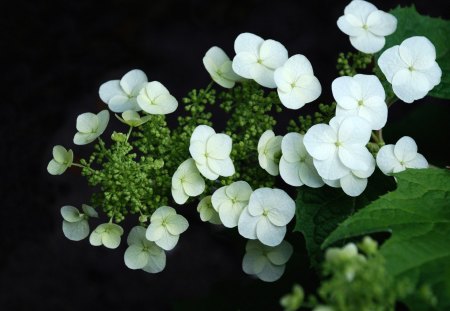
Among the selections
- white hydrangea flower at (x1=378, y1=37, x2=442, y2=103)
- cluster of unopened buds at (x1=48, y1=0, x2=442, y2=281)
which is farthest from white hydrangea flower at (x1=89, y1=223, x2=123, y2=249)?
white hydrangea flower at (x1=378, y1=37, x2=442, y2=103)

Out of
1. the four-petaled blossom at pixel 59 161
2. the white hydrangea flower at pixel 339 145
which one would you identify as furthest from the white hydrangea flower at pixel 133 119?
the white hydrangea flower at pixel 339 145

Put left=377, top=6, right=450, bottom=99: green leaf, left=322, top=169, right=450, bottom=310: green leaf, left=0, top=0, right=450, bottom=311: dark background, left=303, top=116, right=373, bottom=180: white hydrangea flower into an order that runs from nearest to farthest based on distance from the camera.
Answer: left=322, top=169, right=450, bottom=310: green leaf → left=303, top=116, right=373, bottom=180: white hydrangea flower → left=377, top=6, right=450, bottom=99: green leaf → left=0, top=0, right=450, bottom=311: dark background

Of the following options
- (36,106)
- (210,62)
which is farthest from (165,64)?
(210,62)

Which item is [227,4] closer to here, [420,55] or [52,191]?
[52,191]

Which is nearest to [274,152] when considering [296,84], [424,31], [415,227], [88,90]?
[296,84]

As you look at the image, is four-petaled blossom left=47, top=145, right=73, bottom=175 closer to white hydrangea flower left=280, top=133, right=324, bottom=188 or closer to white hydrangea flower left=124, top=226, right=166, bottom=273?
white hydrangea flower left=124, top=226, right=166, bottom=273
